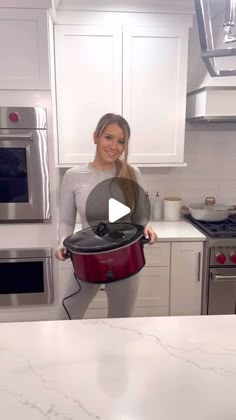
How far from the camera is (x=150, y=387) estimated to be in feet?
2.32

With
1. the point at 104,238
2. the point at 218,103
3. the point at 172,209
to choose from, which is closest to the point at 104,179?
the point at 104,238

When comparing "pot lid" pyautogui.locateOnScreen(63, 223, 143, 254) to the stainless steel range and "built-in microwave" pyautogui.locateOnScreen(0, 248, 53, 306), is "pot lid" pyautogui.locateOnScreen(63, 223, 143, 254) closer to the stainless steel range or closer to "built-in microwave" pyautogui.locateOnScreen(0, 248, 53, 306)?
"built-in microwave" pyautogui.locateOnScreen(0, 248, 53, 306)

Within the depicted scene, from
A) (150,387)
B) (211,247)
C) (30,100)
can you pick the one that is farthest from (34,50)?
(150,387)

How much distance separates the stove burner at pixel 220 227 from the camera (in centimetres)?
215

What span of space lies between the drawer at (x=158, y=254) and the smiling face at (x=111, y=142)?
781mm

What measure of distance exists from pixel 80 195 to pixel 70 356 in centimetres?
95

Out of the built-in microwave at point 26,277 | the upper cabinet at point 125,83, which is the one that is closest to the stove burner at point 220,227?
the upper cabinet at point 125,83

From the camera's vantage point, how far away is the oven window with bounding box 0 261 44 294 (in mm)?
2051

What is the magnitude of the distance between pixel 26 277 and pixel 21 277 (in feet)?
0.10

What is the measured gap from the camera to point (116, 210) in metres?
1.47

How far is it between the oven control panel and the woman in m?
0.75

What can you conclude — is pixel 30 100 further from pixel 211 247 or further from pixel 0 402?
pixel 0 402

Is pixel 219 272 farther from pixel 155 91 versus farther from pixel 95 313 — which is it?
pixel 155 91

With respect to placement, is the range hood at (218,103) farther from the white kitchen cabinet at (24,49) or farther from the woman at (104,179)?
the white kitchen cabinet at (24,49)
